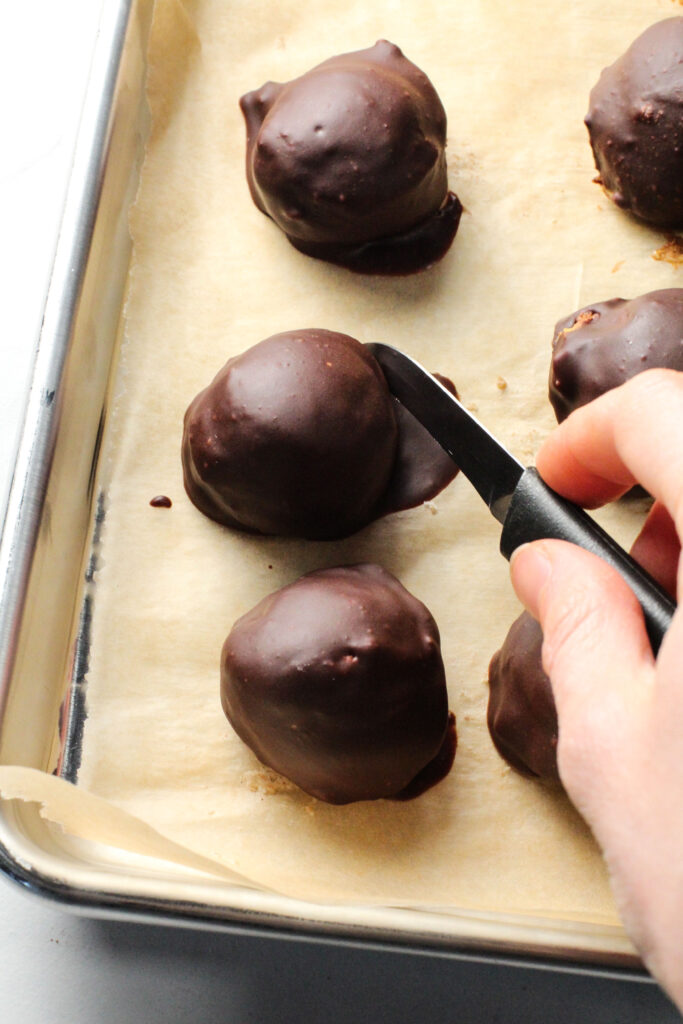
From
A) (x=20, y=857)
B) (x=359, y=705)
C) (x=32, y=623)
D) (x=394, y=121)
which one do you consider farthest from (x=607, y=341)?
(x=20, y=857)

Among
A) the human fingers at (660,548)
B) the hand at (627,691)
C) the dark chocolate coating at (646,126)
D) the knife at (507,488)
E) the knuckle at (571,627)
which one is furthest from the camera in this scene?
the dark chocolate coating at (646,126)

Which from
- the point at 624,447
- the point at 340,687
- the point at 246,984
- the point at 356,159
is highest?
the point at 356,159

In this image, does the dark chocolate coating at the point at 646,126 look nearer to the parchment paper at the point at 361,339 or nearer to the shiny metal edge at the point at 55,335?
the parchment paper at the point at 361,339

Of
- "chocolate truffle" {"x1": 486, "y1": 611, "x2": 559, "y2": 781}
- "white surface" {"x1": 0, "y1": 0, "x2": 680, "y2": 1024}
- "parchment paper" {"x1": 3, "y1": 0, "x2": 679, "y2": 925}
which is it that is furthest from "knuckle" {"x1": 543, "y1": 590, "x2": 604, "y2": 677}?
"white surface" {"x1": 0, "y1": 0, "x2": 680, "y2": 1024}

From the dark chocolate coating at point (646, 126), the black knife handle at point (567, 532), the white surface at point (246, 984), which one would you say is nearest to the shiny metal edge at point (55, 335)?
the white surface at point (246, 984)

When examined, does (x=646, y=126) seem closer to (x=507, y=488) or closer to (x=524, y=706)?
(x=507, y=488)

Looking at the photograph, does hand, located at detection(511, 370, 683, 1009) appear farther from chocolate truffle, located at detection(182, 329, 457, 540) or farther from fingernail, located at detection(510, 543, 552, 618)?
chocolate truffle, located at detection(182, 329, 457, 540)

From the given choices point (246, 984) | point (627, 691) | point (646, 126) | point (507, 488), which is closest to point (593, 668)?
point (627, 691)
